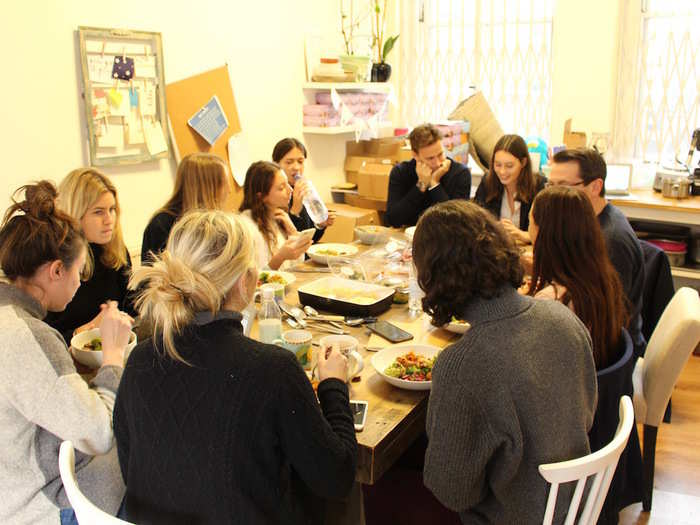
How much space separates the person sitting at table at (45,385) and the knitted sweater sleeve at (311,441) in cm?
44

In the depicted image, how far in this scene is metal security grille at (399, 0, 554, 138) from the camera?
458 cm

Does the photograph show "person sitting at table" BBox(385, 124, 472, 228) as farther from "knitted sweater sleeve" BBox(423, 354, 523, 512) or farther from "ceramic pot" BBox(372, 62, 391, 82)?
"knitted sweater sleeve" BBox(423, 354, 523, 512)

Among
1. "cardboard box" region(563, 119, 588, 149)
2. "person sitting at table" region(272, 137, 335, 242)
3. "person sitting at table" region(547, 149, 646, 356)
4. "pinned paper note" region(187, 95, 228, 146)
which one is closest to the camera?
"person sitting at table" region(547, 149, 646, 356)

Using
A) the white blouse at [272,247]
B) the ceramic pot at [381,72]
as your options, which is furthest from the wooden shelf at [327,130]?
the white blouse at [272,247]

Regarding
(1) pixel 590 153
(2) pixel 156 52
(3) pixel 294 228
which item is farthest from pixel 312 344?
(2) pixel 156 52

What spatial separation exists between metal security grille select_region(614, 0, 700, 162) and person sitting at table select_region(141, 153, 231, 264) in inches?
119

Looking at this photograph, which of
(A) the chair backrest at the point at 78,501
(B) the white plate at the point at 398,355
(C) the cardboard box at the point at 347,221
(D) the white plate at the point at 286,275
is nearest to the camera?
(A) the chair backrest at the point at 78,501

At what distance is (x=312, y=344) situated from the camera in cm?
192

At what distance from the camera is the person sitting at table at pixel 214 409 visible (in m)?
1.13

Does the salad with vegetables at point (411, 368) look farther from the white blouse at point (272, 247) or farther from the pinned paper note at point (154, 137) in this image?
the pinned paper note at point (154, 137)

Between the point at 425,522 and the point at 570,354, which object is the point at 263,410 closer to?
the point at 570,354

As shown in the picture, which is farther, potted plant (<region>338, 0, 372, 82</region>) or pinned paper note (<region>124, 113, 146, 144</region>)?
potted plant (<region>338, 0, 372, 82</region>)

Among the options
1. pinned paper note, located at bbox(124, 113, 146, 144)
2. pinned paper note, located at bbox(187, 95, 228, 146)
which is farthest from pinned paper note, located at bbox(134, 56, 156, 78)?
pinned paper note, located at bbox(187, 95, 228, 146)

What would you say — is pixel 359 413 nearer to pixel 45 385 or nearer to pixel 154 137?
pixel 45 385
